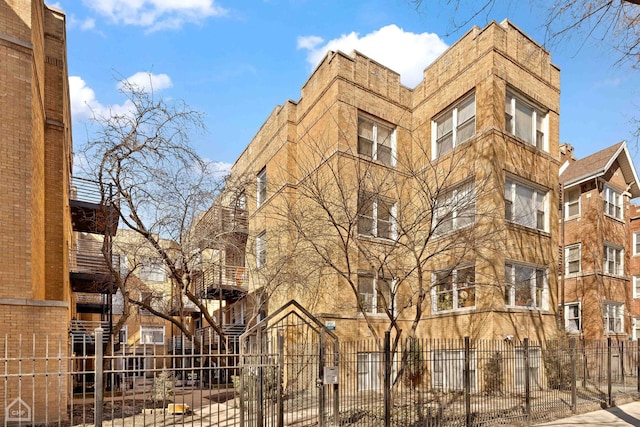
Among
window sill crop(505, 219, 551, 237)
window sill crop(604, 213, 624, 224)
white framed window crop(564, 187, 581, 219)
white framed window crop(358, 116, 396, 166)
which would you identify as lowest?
window sill crop(505, 219, 551, 237)

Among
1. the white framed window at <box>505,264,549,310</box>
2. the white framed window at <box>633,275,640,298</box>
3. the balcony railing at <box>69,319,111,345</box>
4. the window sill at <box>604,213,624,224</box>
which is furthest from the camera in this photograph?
the white framed window at <box>633,275,640,298</box>

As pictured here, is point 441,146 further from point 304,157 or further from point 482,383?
point 482,383

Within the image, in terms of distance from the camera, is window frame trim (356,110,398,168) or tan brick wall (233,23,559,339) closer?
tan brick wall (233,23,559,339)

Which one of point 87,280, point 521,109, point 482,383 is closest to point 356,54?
point 521,109

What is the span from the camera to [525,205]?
688 inches

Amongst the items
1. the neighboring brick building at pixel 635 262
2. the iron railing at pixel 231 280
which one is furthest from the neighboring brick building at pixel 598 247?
the iron railing at pixel 231 280

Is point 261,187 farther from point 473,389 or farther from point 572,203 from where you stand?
point 572,203

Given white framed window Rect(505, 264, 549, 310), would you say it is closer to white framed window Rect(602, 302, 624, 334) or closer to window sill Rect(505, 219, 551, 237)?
window sill Rect(505, 219, 551, 237)

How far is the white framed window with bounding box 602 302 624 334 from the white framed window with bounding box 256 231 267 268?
16.6 metres

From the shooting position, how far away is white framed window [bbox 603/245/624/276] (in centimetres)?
2380

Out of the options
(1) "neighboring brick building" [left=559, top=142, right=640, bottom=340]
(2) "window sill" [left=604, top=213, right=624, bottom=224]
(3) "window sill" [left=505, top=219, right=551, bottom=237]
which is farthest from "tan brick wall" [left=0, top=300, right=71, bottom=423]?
(2) "window sill" [left=604, top=213, right=624, bottom=224]

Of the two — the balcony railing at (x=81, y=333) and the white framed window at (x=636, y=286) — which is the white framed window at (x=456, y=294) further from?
the white framed window at (x=636, y=286)

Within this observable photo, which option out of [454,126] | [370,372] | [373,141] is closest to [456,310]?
[454,126]

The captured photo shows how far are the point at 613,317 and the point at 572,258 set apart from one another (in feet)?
11.1
